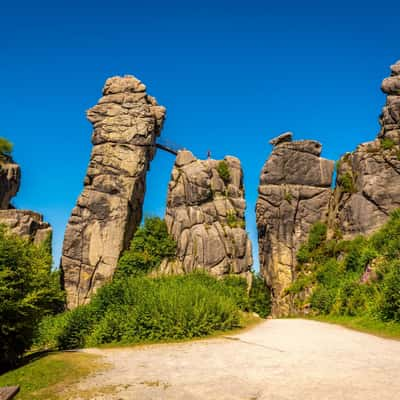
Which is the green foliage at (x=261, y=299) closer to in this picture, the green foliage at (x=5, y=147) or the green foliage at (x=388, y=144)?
the green foliage at (x=388, y=144)

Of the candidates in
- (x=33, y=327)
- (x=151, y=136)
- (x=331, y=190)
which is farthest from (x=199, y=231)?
(x=33, y=327)

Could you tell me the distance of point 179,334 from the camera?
13.7 metres

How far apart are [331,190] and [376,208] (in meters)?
7.31

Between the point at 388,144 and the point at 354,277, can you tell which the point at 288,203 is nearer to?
the point at 388,144

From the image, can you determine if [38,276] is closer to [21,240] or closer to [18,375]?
[21,240]

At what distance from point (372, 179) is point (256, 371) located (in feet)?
119

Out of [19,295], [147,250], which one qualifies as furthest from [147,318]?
[147,250]

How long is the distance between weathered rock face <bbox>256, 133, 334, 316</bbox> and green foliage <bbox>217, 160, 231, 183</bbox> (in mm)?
5475

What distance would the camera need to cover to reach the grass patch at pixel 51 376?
7098 mm

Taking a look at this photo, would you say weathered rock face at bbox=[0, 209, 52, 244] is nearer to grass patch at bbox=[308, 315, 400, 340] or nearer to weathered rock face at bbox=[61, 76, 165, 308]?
weathered rock face at bbox=[61, 76, 165, 308]

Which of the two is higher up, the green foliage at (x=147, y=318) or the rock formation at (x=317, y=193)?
the rock formation at (x=317, y=193)

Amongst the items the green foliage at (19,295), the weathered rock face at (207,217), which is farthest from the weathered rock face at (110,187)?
the green foliage at (19,295)

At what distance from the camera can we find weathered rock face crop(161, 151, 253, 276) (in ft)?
123

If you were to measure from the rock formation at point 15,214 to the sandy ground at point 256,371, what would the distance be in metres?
26.9
